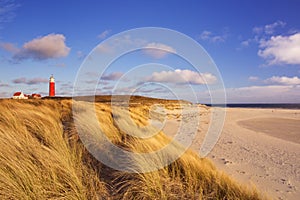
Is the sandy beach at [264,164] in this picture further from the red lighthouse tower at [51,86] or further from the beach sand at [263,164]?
the red lighthouse tower at [51,86]

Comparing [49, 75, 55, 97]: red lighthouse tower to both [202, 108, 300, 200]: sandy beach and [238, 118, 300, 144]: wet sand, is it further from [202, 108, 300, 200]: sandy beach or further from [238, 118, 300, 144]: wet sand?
[202, 108, 300, 200]: sandy beach

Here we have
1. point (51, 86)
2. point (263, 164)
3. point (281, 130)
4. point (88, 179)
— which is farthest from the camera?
point (51, 86)

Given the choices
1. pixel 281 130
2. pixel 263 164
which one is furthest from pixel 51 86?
pixel 263 164

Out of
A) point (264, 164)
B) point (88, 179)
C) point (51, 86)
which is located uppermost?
point (51, 86)

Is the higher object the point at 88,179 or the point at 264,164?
the point at 88,179

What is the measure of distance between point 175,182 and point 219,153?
4177mm

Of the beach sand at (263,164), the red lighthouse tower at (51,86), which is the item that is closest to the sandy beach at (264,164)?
the beach sand at (263,164)

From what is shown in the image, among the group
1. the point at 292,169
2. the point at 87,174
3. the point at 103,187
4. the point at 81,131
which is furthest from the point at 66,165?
the point at 292,169

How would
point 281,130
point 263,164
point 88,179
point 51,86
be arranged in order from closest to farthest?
1. point 88,179
2. point 263,164
3. point 281,130
4. point 51,86

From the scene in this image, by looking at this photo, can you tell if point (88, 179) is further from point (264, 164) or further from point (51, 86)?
point (51, 86)

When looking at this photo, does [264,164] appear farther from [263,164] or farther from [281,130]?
[281,130]

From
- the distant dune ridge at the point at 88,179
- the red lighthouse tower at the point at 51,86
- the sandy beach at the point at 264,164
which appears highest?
the red lighthouse tower at the point at 51,86

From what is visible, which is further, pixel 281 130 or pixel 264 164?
pixel 281 130

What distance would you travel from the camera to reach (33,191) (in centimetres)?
280
